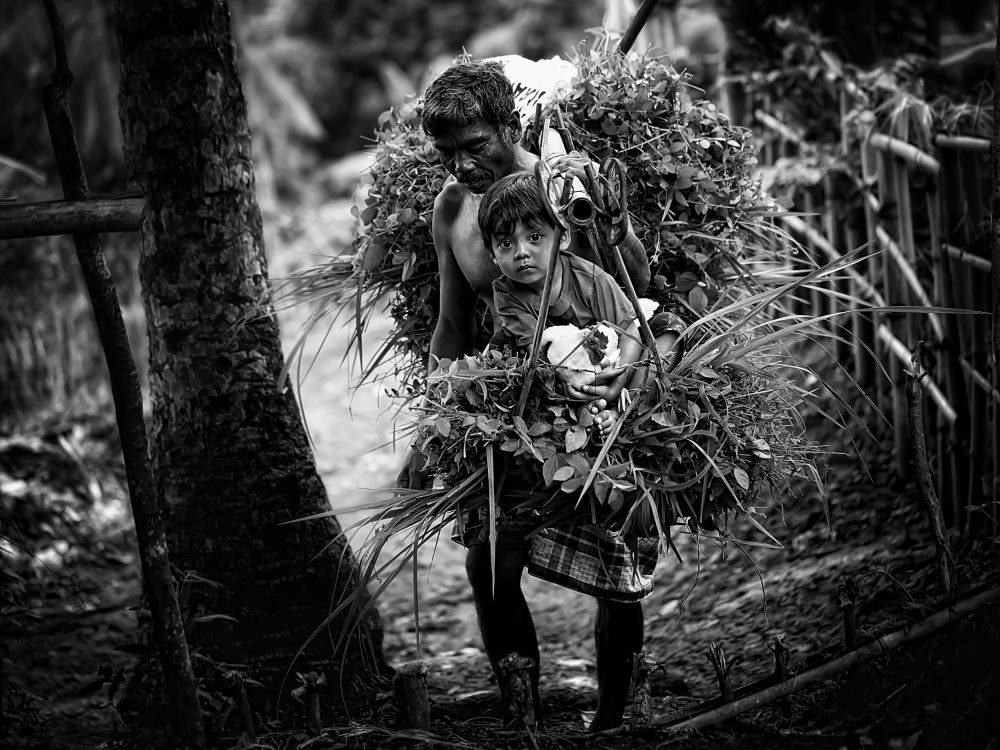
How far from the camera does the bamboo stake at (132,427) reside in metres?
2.24

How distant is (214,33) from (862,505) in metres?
2.92

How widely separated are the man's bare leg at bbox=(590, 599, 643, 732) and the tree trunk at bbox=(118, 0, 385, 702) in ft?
2.58

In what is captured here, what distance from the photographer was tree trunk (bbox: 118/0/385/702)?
304 cm

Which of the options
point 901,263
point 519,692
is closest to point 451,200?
point 519,692

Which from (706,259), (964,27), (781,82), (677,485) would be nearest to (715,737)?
(677,485)

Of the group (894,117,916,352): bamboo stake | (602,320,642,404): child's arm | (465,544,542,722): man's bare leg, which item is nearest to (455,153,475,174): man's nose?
(602,320,642,404): child's arm

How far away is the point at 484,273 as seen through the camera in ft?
8.76

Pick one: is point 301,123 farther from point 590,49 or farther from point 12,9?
point 590,49

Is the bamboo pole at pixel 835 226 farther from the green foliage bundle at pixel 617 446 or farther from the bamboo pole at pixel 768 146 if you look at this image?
the green foliage bundle at pixel 617 446

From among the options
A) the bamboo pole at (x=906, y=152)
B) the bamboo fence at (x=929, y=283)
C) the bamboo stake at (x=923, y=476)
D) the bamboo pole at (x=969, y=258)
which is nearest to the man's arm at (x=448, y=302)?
the bamboo fence at (x=929, y=283)

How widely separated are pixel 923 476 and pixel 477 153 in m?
1.43

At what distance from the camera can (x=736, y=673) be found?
330 cm

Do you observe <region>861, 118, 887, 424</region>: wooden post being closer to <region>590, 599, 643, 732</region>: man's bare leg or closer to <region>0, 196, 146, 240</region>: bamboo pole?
<region>590, 599, 643, 732</region>: man's bare leg

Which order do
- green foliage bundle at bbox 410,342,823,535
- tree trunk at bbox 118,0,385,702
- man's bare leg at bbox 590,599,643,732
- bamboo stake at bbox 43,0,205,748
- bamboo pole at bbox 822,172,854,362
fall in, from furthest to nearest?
bamboo pole at bbox 822,172,854,362
tree trunk at bbox 118,0,385,702
man's bare leg at bbox 590,599,643,732
green foliage bundle at bbox 410,342,823,535
bamboo stake at bbox 43,0,205,748
